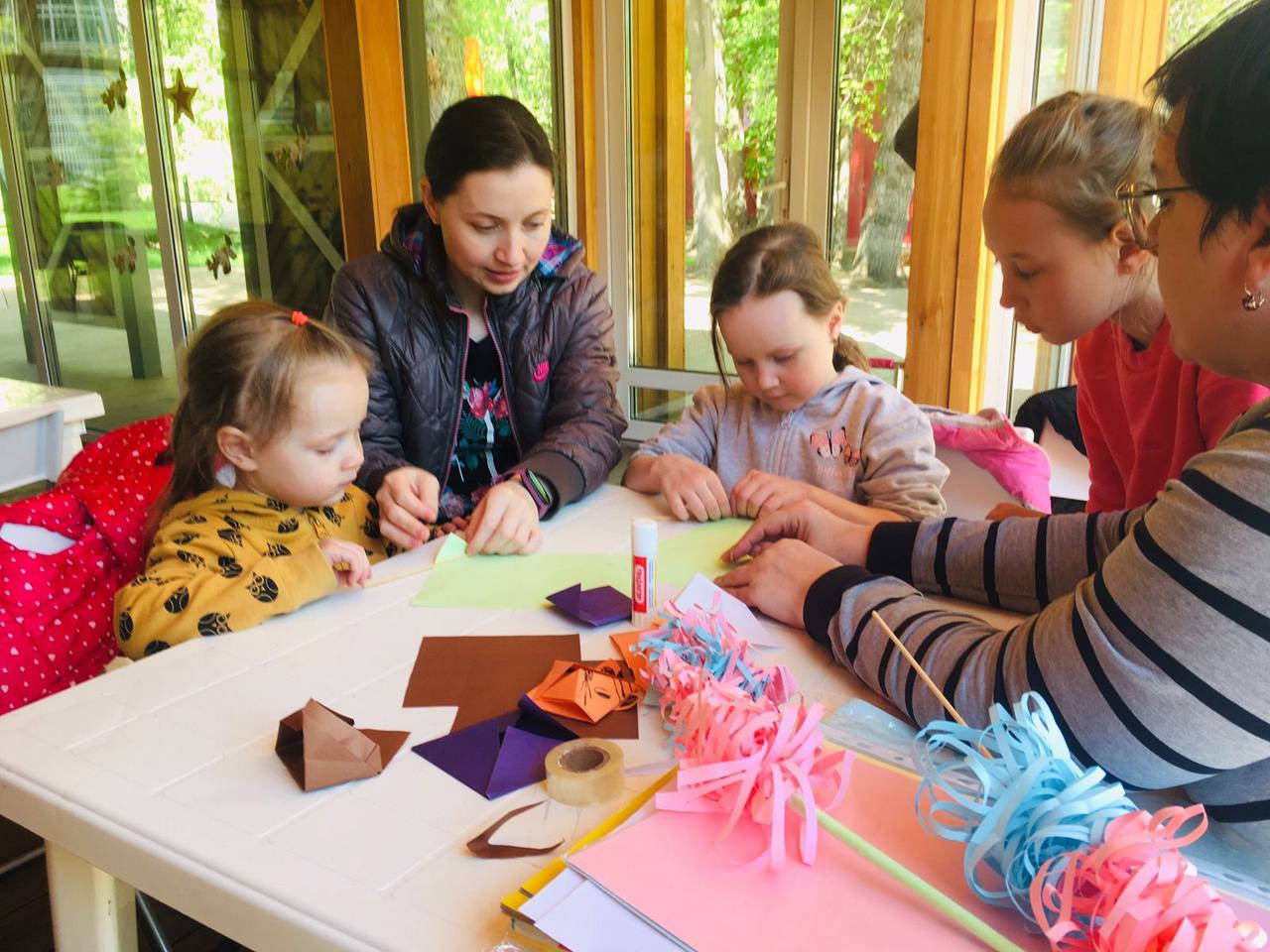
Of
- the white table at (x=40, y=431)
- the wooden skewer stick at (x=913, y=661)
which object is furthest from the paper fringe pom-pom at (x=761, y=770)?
the white table at (x=40, y=431)

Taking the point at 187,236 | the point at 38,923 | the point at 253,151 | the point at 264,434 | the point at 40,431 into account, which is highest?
the point at 253,151

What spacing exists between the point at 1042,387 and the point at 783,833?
2.97 meters

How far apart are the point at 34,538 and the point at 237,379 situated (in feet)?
1.20

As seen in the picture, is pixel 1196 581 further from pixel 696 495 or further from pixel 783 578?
pixel 696 495

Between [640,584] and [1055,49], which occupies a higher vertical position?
[1055,49]

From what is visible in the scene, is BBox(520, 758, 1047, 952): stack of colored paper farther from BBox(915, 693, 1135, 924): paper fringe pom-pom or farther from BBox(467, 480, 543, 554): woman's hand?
BBox(467, 480, 543, 554): woman's hand

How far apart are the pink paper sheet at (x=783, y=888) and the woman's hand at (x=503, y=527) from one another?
2.30ft

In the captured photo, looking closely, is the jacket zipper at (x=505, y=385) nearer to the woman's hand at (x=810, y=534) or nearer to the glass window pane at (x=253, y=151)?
the woman's hand at (x=810, y=534)

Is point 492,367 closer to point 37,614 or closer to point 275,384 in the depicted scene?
point 275,384

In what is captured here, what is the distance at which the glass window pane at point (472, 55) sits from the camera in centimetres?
423

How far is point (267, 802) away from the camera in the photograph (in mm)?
742

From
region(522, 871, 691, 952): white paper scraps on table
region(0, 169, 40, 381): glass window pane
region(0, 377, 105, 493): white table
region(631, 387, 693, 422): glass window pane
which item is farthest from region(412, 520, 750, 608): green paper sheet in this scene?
region(0, 169, 40, 381): glass window pane

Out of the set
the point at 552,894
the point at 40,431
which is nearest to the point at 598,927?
the point at 552,894

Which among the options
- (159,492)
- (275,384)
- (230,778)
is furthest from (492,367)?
(230,778)
